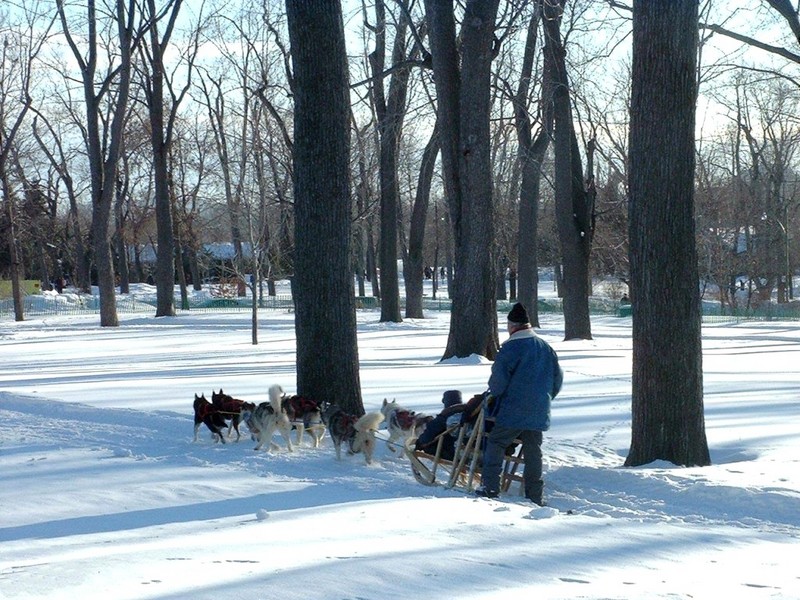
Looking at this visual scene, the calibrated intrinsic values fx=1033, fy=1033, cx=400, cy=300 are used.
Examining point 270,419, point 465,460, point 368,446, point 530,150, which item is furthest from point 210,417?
point 530,150

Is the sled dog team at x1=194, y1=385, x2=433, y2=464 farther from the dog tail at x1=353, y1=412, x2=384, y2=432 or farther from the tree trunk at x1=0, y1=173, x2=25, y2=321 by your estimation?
the tree trunk at x1=0, y1=173, x2=25, y2=321

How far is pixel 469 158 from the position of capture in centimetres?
2122

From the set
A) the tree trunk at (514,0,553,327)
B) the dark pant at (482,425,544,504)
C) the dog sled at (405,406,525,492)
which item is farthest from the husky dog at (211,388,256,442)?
the tree trunk at (514,0,553,327)

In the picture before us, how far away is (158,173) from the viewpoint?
145ft

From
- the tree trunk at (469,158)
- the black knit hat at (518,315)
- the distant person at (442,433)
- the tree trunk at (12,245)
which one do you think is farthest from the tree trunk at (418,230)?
the black knit hat at (518,315)

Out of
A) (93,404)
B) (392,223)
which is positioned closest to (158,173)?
(392,223)

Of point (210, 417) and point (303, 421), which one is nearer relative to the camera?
point (303, 421)

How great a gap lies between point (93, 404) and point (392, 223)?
27769 mm

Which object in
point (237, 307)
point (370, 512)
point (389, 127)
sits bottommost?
point (370, 512)

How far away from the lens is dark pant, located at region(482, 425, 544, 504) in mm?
8891

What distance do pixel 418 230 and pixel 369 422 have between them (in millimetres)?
32674

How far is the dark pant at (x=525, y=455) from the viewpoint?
8891 millimetres

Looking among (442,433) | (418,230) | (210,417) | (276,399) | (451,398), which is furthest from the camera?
(418,230)

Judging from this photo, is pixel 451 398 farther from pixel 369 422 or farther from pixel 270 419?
pixel 270 419
